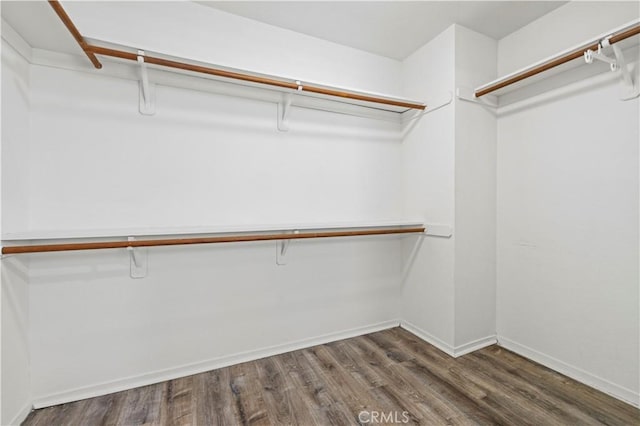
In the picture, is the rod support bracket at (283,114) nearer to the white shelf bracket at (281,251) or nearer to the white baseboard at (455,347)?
the white shelf bracket at (281,251)

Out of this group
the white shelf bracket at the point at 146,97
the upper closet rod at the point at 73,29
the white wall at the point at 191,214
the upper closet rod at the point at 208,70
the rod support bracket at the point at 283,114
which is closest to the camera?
the upper closet rod at the point at 73,29

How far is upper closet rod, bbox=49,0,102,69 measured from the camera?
1.23 meters

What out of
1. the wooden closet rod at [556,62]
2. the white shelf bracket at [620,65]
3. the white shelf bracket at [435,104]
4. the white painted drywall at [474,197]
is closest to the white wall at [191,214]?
the white shelf bracket at [435,104]

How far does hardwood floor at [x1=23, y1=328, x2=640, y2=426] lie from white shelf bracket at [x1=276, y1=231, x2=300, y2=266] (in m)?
0.70

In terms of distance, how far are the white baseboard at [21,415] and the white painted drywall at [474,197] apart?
2.62 m

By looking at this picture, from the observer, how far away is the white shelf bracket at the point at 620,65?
155 centimetres

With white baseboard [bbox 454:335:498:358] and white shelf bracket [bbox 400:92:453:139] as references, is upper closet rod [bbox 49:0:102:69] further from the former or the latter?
white baseboard [bbox 454:335:498:358]

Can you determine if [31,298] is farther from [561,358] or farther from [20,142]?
[561,358]

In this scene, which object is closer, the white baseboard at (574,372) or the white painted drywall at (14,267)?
the white painted drywall at (14,267)

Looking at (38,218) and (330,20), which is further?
(330,20)

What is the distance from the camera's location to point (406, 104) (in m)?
2.31

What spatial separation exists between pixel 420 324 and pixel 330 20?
2505 mm

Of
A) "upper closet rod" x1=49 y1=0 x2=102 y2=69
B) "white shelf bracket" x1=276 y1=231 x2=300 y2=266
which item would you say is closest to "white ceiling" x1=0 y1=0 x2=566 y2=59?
"upper closet rod" x1=49 y1=0 x2=102 y2=69

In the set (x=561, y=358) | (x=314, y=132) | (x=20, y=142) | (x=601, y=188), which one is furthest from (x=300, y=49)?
(x=561, y=358)
